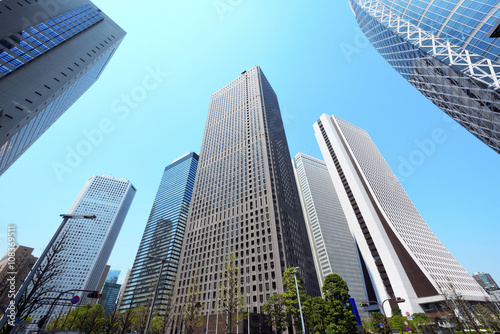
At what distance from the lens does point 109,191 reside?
18275cm

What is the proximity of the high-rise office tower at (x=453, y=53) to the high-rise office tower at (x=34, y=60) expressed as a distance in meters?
72.2

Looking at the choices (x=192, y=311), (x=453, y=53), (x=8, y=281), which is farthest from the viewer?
(x=453, y=53)

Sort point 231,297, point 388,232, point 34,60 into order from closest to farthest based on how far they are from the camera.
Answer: point 231,297 < point 34,60 < point 388,232

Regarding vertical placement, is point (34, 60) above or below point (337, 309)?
above

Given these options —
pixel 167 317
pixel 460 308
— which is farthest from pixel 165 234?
pixel 460 308

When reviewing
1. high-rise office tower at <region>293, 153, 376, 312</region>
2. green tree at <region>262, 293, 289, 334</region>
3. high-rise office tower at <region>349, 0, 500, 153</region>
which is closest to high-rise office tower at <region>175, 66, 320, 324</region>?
green tree at <region>262, 293, 289, 334</region>

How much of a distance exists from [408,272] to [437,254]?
3089 centimetres

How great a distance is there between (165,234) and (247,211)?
272 ft

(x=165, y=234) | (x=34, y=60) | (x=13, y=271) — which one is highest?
(x=165, y=234)

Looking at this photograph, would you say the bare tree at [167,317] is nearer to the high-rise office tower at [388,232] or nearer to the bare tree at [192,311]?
the bare tree at [192,311]

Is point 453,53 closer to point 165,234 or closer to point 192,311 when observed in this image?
point 192,311

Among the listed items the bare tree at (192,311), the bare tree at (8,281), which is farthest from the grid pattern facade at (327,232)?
the bare tree at (8,281)

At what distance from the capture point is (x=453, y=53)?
117 feet

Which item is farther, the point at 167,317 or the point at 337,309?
the point at 167,317
